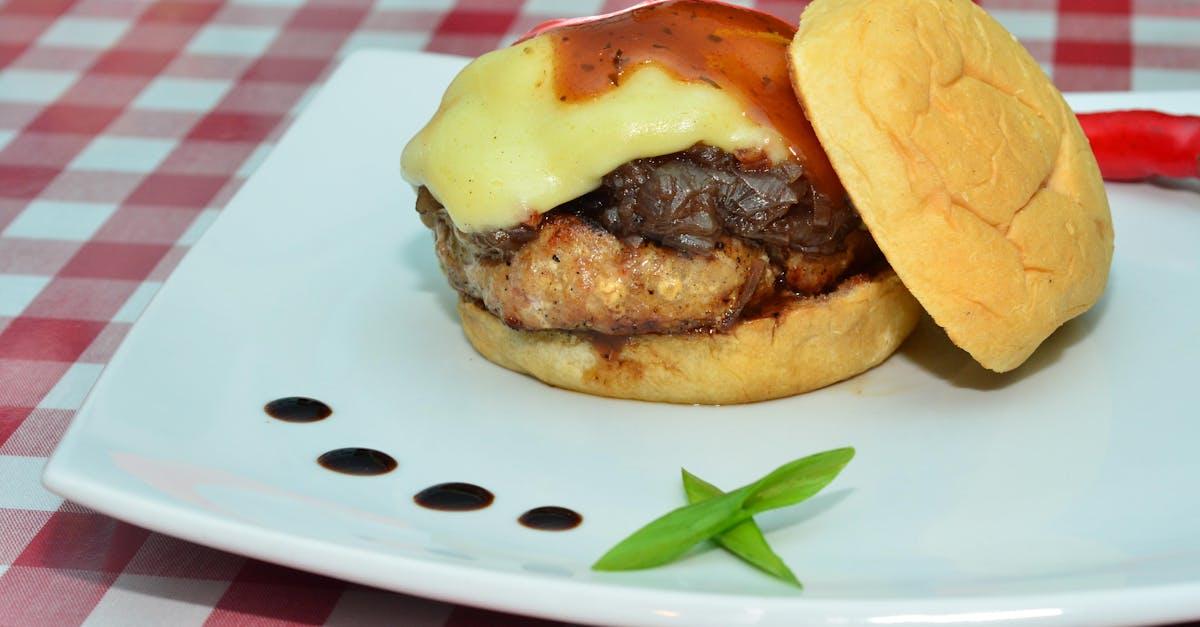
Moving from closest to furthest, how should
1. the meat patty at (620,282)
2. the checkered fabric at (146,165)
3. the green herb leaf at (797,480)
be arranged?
the green herb leaf at (797,480) < the checkered fabric at (146,165) < the meat patty at (620,282)

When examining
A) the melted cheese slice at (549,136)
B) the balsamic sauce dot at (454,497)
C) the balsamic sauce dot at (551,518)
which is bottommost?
the balsamic sauce dot at (551,518)

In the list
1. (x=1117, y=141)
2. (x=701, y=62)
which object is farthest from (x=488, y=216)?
(x=1117, y=141)

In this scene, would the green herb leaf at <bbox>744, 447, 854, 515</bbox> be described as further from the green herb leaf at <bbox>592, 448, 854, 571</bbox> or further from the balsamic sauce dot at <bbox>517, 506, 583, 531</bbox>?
the balsamic sauce dot at <bbox>517, 506, 583, 531</bbox>

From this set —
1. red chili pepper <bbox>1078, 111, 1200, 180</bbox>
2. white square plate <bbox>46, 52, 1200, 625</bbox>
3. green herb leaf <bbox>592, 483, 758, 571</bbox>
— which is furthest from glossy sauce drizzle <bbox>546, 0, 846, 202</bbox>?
red chili pepper <bbox>1078, 111, 1200, 180</bbox>

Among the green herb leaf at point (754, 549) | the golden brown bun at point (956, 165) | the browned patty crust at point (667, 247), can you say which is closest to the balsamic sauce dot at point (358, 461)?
the browned patty crust at point (667, 247)

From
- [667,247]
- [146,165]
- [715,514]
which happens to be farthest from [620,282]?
[146,165]

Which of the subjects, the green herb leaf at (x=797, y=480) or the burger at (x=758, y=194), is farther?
the burger at (x=758, y=194)

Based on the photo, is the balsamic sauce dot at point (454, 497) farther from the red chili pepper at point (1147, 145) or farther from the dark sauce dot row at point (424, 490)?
the red chili pepper at point (1147, 145)
